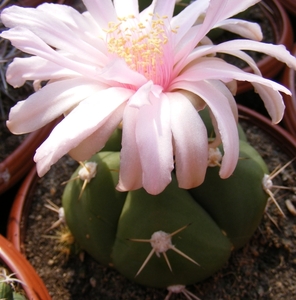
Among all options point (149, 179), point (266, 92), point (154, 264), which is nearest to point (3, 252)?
point (154, 264)

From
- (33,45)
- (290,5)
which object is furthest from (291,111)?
(33,45)

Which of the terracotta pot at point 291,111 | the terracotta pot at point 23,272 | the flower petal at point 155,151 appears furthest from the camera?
the terracotta pot at point 291,111

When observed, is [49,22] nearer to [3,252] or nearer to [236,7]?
[236,7]

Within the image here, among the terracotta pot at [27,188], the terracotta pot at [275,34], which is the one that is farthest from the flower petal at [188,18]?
the terracotta pot at [275,34]

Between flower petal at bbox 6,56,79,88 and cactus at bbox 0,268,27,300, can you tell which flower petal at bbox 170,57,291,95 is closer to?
flower petal at bbox 6,56,79,88

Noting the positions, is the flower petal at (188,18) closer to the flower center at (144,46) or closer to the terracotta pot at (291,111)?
the flower center at (144,46)

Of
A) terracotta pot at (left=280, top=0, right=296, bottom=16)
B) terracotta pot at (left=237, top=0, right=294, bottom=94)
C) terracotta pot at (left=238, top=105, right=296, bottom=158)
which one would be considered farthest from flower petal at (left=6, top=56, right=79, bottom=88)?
terracotta pot at (left=280, top=0, right=296, bottom=16)

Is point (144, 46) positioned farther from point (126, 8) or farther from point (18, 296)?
point (18, 296)
